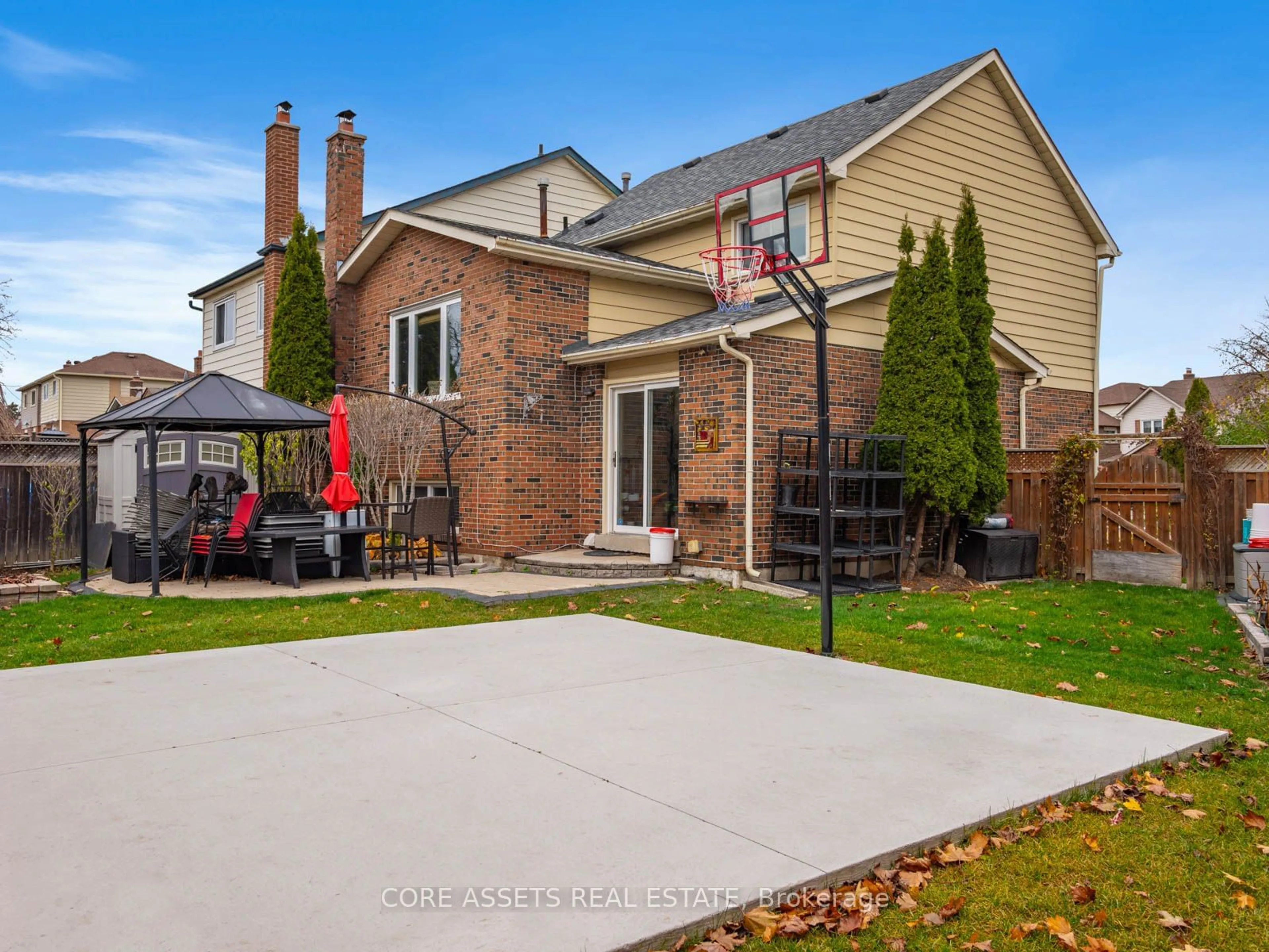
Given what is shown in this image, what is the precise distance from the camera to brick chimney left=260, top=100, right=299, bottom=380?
1753 centimetres

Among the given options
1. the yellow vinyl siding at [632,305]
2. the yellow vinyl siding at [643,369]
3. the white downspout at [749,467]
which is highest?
the yellow vinyl siding at [632,305]

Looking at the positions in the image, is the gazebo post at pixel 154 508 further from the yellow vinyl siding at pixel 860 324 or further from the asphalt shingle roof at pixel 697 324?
the yellow vinyl siding at pixel 860 324

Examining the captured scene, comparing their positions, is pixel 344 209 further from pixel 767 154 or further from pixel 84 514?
pixel 84 514

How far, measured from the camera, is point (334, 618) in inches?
327

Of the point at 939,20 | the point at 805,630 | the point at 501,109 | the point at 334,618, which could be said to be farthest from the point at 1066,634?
the point at 501,109

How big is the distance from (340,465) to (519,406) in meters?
2.63

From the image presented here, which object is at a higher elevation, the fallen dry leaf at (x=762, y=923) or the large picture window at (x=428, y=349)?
the large picture window at (x=428, y=349)

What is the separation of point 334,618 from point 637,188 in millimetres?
12917

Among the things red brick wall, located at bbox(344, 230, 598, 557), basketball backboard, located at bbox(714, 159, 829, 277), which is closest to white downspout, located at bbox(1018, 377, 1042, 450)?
basketball backboard, located at bbox(714, 159, 829, 277)

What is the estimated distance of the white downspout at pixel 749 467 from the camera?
10.3m

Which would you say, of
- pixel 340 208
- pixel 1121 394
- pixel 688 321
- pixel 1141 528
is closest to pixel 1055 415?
pixel 1141 528

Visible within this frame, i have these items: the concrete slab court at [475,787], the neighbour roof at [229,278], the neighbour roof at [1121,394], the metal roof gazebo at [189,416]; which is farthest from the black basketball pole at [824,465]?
the neighbour roof at [1121,394]

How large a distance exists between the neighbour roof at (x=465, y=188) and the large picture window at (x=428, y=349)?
13.2 feet

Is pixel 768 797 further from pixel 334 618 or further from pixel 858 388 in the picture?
pixel 858 388
